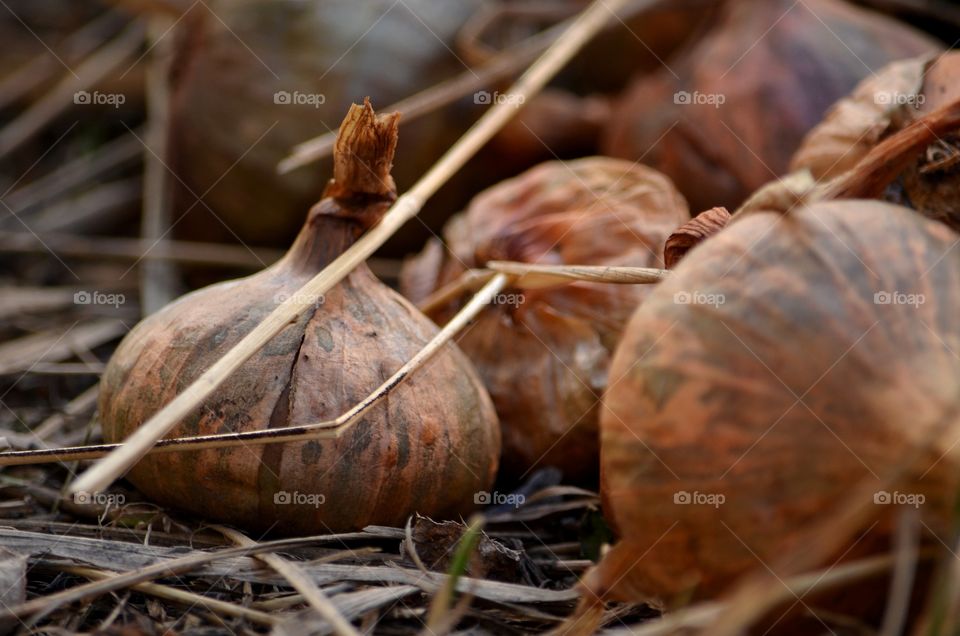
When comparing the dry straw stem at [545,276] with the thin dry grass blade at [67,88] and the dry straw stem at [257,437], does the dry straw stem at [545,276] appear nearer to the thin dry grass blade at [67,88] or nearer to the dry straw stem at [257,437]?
the dry straw stem at [257,437]

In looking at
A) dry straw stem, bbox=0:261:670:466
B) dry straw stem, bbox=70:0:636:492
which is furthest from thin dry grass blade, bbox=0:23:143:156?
dry straw stem, bbox=0:261:670:466

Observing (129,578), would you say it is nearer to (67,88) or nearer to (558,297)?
(558,297)

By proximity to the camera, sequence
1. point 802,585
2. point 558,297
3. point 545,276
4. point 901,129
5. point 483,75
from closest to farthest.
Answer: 1. point 802,585
2. point 901,129
3. point 545,276
4. point 558,297
5. point 483,75

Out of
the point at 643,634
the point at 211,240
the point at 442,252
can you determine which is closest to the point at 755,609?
the point at 643,634

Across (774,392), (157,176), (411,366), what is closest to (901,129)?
(774,392)

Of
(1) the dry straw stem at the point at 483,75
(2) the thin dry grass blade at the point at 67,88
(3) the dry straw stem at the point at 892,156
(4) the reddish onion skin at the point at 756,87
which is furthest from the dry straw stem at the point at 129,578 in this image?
(2) the thin dry grass blade at the point at 67,88
